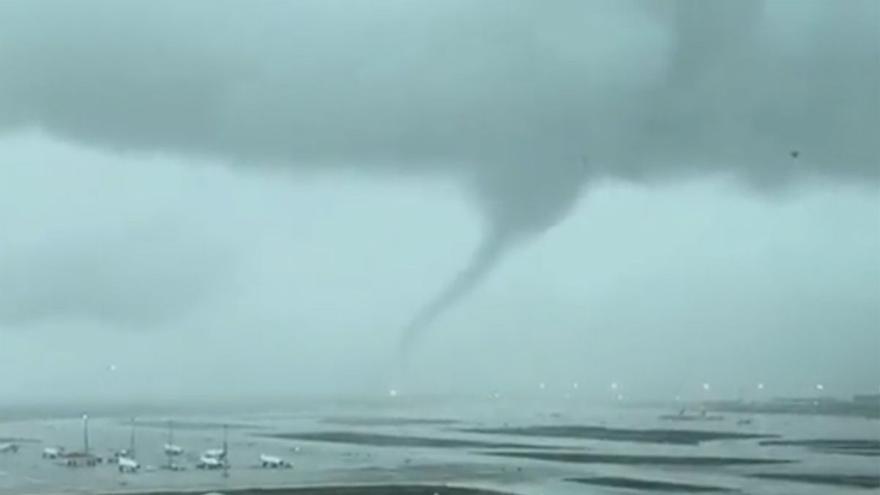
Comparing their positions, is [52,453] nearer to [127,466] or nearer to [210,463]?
[127,466]

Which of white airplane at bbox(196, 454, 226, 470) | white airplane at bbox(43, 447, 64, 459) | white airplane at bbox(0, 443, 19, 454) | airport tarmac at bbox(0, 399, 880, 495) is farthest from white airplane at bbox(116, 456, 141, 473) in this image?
white airplane at bbox(0, 443, 19, 454)

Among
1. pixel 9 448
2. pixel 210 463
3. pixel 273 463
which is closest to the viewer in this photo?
pixel 273 463

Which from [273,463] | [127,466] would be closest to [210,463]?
[273,463]

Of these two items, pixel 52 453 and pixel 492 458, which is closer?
pixel 492 458

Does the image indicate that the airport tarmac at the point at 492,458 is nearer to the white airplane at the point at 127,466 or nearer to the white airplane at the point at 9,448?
the white airplane at the point at 127,466

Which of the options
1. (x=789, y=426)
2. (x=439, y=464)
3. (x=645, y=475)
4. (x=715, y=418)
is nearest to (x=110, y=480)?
(x=439, y=464)

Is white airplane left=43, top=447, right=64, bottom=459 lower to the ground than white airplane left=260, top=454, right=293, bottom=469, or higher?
higher

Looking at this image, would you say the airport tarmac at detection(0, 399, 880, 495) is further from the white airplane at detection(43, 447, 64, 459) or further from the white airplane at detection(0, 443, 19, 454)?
the white airplane at detection(43, 447, 64, 459)

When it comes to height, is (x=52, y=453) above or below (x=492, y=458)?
above

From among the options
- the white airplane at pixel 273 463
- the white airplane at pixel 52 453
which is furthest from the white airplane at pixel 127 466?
the white airplane at pixel 52 453

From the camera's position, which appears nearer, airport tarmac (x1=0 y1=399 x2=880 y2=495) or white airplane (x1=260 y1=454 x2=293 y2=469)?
airport tarmac (x1=0 y1=399 x2=880 y2=495)

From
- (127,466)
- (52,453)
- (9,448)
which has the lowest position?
(127,466)

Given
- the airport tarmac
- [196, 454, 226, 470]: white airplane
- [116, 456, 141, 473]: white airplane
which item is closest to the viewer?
the airport tarmac
